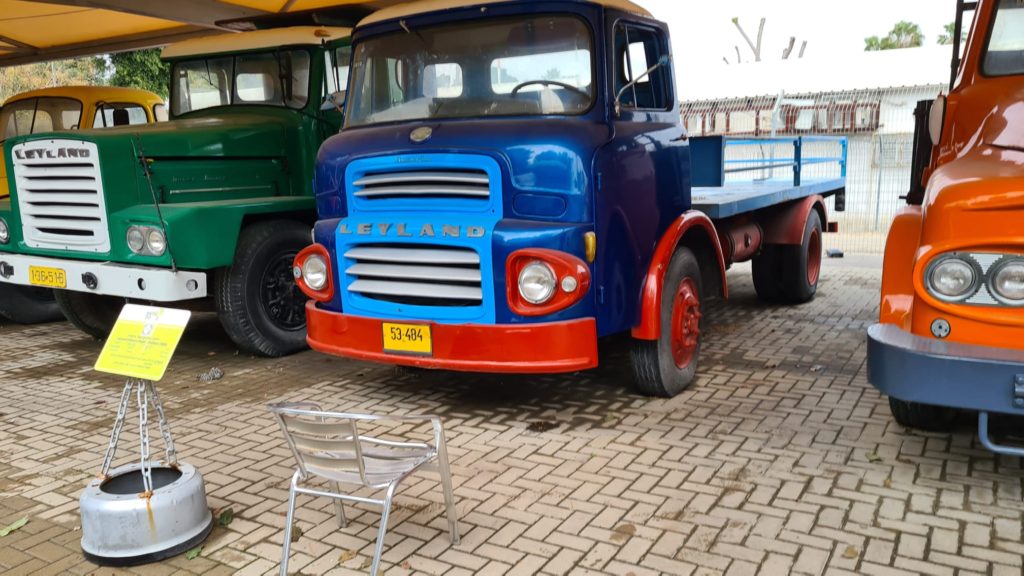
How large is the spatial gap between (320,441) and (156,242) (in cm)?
362

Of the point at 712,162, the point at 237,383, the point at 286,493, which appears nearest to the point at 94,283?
the point at 237,383

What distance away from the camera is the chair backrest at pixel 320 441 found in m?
3.04

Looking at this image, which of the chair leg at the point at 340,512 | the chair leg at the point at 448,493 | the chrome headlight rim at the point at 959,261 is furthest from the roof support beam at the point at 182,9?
the chrome headlight rim at the point at 959,261

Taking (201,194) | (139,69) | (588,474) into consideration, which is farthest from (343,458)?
(139,69)

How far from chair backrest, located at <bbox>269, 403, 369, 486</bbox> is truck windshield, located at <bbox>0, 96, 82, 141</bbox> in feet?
22.2

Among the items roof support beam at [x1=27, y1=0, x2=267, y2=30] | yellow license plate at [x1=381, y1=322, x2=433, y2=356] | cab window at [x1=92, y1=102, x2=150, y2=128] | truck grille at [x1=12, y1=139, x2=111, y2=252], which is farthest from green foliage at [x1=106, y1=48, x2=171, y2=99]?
yellow license plate at [x1=381, y1=322, x2=433, y2=356]

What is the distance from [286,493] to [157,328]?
3.61 ft

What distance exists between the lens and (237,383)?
6164mm

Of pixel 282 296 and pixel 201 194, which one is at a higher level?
pixel 201 194

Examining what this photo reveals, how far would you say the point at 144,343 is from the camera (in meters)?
3.52

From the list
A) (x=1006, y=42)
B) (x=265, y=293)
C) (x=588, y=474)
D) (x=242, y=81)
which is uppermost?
(x=242, y=81)

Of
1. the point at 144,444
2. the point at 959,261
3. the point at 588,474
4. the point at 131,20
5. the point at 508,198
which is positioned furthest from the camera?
the point at 131,20

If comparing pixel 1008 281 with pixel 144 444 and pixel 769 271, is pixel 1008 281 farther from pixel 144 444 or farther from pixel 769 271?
pixel 769 271

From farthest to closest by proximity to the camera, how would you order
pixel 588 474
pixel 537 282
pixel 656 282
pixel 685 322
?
pixel 685 322, pixel 656 282, pixel 537 282, pixel 588 474
